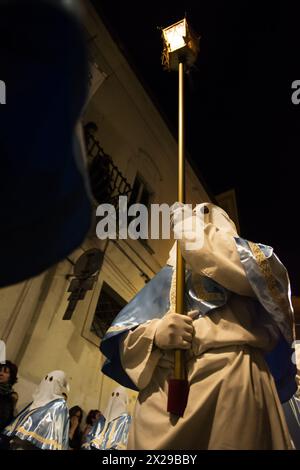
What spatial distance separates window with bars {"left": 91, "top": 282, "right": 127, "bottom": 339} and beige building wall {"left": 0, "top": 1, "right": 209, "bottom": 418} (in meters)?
0.17

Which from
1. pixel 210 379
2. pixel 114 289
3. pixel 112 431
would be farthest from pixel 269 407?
pixel 114 289

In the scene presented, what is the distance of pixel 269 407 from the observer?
196cm

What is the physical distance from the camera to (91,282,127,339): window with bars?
845 cm

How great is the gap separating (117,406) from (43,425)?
75.6 inches

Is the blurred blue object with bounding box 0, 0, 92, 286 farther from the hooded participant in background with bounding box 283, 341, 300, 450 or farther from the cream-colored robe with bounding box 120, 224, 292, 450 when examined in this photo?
the hooded participant in background with bounding box 283, 341, 300, 450

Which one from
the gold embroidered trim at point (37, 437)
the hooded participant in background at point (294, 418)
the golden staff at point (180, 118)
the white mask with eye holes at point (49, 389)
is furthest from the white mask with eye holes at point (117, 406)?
the golden staff at point (180, 118)

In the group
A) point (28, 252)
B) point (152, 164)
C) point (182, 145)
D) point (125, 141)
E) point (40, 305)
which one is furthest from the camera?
point (152, 164)

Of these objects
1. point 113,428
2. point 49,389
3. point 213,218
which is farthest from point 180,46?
point 113,428

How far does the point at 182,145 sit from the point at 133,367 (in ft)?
A: 6.23

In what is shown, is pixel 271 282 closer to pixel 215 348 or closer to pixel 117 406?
pixel 215 348

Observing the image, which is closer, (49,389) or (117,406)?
(49,389)

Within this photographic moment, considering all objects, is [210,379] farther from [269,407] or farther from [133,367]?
[133,367]

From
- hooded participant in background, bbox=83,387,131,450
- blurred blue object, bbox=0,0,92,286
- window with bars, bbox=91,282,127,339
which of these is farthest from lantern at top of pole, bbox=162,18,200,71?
window with bars, bbox=91,282,127,339

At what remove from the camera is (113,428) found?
5945 mm
